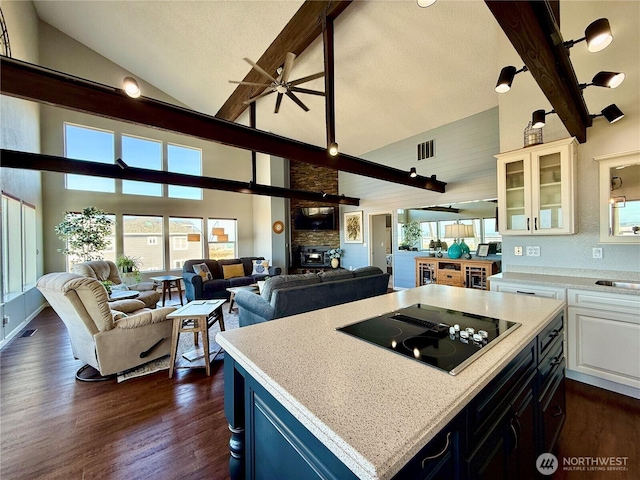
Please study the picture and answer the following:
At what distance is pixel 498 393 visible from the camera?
956 mm

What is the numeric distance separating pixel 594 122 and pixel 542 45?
2.00 meters

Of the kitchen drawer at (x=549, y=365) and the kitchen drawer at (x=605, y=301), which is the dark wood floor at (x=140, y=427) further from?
the kitchen drawer at (x=605, y=301)

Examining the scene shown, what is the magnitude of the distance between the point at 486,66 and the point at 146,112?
4581mm

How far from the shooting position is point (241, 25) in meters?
4.04

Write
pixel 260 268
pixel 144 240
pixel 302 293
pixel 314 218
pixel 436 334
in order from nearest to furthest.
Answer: pixel 436 334, pixel 302 293, pixel 144 240, pixel 260 268, pixel 314 218

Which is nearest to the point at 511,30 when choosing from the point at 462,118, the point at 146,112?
the point at 146,112

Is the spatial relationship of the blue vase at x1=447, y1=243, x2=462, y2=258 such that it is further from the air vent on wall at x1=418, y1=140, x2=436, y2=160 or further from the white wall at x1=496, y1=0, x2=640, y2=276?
the white wall at x1=496, y1=0, x2=640, y2=276

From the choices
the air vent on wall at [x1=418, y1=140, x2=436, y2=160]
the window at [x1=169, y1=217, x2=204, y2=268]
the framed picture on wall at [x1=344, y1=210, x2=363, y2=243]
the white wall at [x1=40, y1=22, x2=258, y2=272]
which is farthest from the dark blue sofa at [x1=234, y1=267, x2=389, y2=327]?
the white wall at [x1=40, y1=22, x2=258, y2=272]

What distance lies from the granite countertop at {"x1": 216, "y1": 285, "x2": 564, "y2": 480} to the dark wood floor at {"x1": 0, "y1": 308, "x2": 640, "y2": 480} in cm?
112

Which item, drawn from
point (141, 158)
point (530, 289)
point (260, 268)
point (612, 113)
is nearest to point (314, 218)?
point (260, 268)

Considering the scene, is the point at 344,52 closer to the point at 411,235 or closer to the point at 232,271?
the point at 411,235

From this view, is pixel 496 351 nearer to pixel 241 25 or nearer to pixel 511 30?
pixel 511 30

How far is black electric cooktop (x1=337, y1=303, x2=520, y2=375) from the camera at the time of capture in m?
0.96

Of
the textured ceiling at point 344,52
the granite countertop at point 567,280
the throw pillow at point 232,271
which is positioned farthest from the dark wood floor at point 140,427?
the textured ceiling at point 344,52
